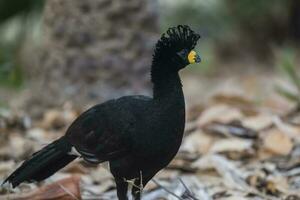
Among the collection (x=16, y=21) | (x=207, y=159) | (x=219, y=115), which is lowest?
(x=207, y=159)

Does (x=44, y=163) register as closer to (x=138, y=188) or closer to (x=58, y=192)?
(x=58, y=192)

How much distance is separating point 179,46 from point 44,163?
0.74 m

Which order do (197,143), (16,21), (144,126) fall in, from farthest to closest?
(16,21) < (197,143) < (144,126)

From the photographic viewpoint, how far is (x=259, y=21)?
28.4ft

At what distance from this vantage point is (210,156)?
407cm

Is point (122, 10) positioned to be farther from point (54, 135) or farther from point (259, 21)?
point (259, 21)

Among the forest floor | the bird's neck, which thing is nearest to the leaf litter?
the forest floor

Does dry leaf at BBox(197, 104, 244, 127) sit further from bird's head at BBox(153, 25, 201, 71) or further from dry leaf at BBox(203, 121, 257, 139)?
bird's head at BBox(153, 25, 201, 71)

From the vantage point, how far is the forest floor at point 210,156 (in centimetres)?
361

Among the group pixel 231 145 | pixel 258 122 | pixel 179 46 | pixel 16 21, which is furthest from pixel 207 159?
pixel 16 21

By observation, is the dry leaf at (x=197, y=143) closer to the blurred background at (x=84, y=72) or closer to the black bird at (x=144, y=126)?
the blurred background at (x=84, y=72)

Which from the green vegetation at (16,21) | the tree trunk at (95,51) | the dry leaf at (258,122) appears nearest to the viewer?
the dry leaf at (258,122)

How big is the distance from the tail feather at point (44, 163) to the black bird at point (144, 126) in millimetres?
63

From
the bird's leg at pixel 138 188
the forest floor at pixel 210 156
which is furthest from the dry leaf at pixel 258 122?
the bird's leg at pixel 138 188
